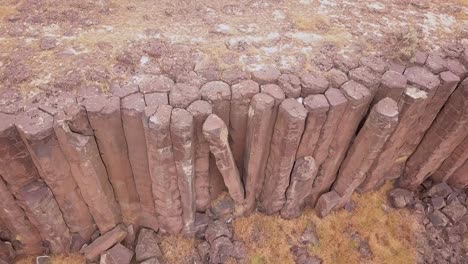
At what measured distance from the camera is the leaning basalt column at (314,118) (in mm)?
7043

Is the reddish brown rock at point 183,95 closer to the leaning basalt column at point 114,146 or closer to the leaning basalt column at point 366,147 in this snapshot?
the leaning basalt column at point 114,146

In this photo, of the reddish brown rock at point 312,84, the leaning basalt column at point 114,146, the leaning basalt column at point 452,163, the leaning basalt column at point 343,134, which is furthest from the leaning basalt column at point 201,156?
the leaning basalt column at point 452,163

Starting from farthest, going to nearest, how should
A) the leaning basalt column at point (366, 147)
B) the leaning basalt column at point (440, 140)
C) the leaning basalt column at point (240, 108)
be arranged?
the leaning basalt column at point (440, 140)
the leaning basalt column at point (366, 147)
the leaning basalt column at point (240, 108)

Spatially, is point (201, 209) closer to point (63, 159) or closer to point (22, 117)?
point (63, 159)

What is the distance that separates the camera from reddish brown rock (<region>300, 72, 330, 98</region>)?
7.31m

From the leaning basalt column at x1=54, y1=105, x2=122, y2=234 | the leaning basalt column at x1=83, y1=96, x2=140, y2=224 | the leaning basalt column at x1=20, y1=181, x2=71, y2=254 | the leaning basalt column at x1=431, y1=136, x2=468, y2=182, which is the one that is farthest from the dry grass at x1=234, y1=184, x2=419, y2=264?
the leaning basalt column at x1=20, y1=181, x2=71, y2=254

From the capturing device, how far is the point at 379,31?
9.09 meters

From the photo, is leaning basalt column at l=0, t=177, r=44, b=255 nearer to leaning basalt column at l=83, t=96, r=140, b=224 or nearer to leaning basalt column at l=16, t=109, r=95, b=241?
leaning basalt column at l=16, t=109, r=95, b=241

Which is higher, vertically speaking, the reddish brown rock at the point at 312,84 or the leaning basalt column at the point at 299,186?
the reddish brown rock at the point at 312,84

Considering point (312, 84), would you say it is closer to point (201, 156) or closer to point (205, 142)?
point (205, 142)

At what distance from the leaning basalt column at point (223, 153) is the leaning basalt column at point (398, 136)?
10.4 feet

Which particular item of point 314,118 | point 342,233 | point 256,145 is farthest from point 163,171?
point 342,233

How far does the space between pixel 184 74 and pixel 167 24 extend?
1883mm

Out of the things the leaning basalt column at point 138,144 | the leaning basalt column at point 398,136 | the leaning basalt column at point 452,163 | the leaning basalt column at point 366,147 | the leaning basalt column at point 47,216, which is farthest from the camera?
the leaning basalt column at point 452,163
